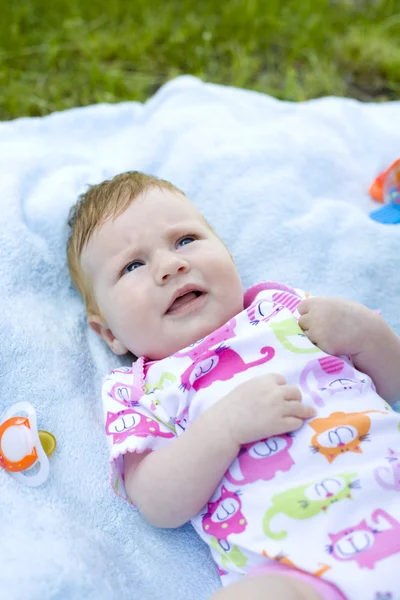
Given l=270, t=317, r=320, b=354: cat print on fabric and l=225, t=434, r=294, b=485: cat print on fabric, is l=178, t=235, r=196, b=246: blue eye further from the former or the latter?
l=225, t=434, r=294, b=485: cat print on fabric

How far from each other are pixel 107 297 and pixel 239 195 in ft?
1.88

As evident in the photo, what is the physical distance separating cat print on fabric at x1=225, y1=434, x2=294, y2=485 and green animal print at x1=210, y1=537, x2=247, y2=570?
11 cm

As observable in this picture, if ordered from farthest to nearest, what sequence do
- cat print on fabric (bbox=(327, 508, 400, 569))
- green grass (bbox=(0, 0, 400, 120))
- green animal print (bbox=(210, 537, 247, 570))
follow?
green grass (bbox=(0, 0, 400, 120)), green animal print (bbox=(210, 537, 247, 570)), cat print on fabric (bbox=(327, 508, 400, 569))

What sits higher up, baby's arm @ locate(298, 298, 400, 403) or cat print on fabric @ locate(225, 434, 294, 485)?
baby's arm @ locate(298, 298, 400, 403)

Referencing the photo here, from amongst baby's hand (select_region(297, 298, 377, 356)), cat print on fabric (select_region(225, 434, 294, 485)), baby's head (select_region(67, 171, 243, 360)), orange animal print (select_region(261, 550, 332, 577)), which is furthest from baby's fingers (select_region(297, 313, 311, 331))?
orange animal print (select_region(261, 550, 332, 577))

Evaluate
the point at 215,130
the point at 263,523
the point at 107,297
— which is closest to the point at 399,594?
the point at 263,523

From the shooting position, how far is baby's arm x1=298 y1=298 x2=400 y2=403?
52.9 inches

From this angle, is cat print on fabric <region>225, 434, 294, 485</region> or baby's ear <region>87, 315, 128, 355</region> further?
baby's ear <region>87, 315, 128, 355</region>

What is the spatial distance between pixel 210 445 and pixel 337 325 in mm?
377

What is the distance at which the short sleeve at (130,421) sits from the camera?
1229 millimetres

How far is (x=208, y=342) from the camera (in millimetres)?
1334

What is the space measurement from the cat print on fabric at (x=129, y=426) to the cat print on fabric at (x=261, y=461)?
0.50 ft

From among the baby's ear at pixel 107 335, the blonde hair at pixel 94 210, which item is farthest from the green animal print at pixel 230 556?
the blonde hair at pixel 94 210

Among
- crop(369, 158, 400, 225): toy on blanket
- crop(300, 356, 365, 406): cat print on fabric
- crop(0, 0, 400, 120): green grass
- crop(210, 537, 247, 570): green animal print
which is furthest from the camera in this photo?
crop(0, 0, 400, 120): green grass
